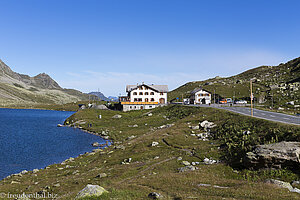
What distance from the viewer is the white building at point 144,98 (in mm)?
117875

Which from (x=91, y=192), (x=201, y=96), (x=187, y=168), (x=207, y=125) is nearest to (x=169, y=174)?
(x=187, y=168)

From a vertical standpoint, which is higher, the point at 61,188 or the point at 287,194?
the point at 287,194

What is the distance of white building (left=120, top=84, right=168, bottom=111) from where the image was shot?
118 m

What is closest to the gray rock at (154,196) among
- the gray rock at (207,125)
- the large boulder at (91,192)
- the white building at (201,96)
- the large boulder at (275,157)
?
the large boulder at (91,192)

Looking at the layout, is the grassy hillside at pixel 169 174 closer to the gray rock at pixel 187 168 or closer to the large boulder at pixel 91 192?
the gray rock at pixel 187 168

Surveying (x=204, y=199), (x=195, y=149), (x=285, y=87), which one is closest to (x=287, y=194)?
(x=204, y=199)

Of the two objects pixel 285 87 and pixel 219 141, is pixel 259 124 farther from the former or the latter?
pixel 285 87

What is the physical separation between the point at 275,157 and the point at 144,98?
9949 cm

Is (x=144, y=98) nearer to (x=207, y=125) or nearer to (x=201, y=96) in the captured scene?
(x=201, y=96)

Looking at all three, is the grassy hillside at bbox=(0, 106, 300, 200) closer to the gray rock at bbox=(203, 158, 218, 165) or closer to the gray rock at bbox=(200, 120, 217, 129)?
the gray rock at bbox=(203, 158, 218, 165)

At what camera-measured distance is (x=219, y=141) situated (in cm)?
4028

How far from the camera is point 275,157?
2412 cm

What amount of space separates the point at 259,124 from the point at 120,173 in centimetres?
2808

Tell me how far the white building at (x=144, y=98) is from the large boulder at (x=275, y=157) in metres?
93.2
